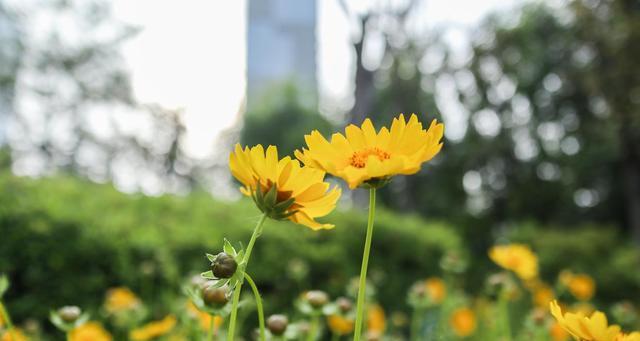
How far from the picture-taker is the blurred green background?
2.40 metres

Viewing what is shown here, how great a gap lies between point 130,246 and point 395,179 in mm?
1825

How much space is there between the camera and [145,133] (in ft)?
66.3

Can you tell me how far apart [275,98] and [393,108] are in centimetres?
326

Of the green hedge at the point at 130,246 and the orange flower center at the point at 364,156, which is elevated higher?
the orange flower center at the point at 364,156

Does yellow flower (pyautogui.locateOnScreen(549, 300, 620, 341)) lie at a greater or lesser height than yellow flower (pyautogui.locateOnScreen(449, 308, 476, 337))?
greater

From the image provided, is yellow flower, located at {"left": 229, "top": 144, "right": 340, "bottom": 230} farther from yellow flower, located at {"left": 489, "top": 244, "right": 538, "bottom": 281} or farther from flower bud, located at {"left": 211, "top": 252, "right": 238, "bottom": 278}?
yellow flower, located at {"left": 489, "top": 244, "right": 538, "bottom": 281}

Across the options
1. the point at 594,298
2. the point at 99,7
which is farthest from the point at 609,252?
the point at 99,7

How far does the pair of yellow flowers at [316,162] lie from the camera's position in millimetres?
525

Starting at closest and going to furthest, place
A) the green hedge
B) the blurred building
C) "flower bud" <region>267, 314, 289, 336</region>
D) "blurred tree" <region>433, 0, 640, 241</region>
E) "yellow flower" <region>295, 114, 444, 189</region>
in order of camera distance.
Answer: "yellow flower" <region>295, 114, 444, 189</region> < "flower bud" <region>267, 314, 289, 336</region> < the green hedge < "blurred tree" <region>433, 0, 640, 241</region> < the blurred building

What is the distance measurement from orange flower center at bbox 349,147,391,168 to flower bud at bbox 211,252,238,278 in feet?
0.48

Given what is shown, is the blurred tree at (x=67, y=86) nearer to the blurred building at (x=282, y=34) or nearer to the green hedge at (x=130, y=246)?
the blurred building at (x=282, y=34)

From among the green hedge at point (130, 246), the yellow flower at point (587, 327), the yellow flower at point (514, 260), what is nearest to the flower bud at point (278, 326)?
the yellow flower at point (587, 327)

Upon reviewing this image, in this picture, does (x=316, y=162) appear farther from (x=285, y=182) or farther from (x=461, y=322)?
(x=461, y=322)

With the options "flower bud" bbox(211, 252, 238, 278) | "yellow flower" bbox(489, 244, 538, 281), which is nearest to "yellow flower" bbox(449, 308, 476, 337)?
"yellow flower" bbox(489, 244, 538, 281)
